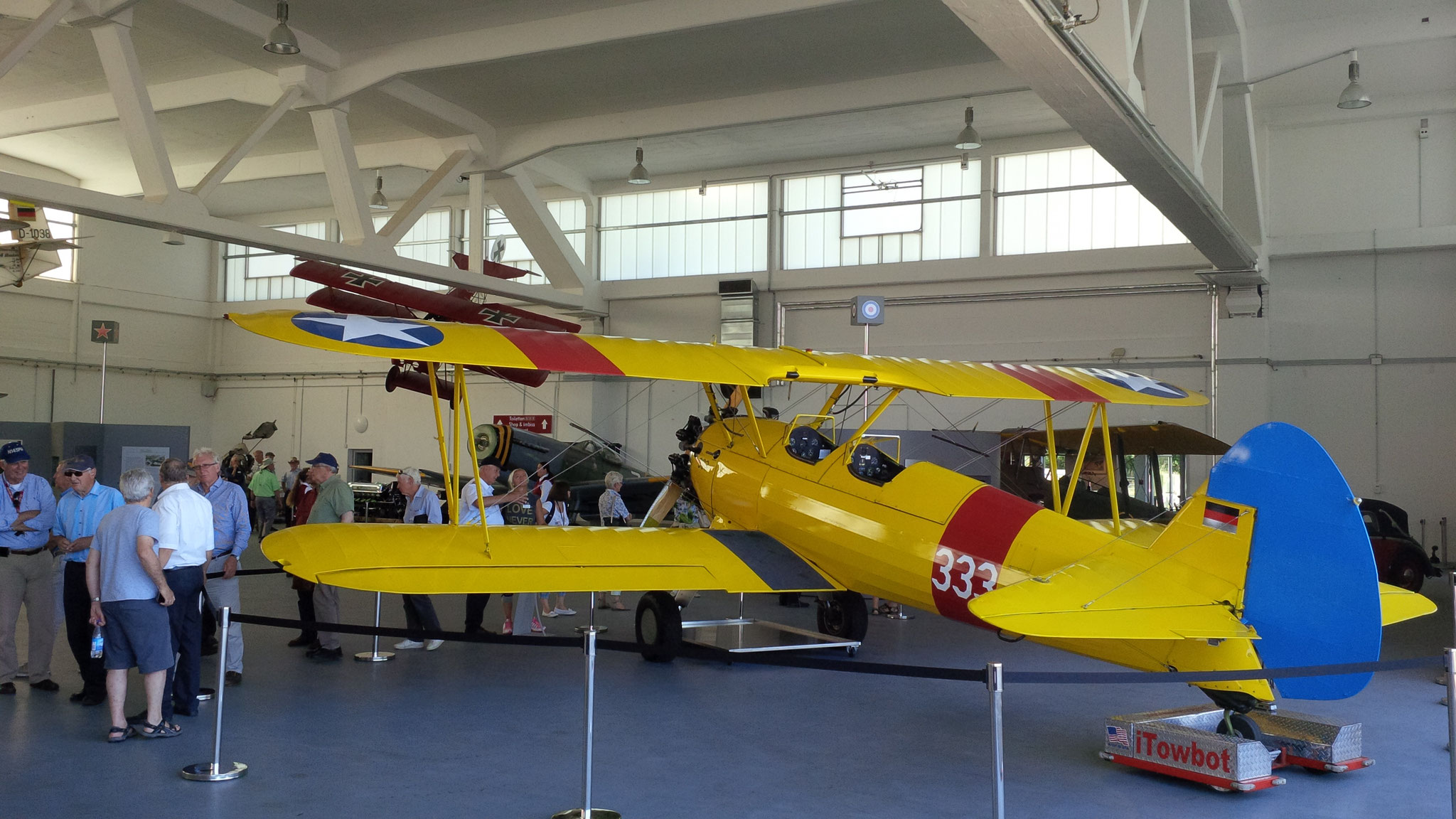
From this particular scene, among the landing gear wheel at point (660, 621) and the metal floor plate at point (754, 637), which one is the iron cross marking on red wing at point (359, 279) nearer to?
the landing gear wheel at point (660, 621)

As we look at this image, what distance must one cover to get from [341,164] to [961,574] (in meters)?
9.95

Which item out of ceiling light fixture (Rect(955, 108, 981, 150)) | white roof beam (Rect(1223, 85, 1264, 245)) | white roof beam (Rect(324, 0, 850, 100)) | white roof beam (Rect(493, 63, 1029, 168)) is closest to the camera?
white roof beam (Rect(324, 0, 850, 100))

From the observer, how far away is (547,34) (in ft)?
35.6

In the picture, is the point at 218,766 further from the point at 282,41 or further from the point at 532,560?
the point at 282,41

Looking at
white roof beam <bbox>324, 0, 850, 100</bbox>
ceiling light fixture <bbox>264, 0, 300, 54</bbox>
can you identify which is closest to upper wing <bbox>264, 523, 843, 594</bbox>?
white roof beam <bbox>324, 0, 850, 100</bbox>

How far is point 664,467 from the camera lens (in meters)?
20.5

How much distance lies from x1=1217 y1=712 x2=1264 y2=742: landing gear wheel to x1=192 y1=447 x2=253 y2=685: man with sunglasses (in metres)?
5.75

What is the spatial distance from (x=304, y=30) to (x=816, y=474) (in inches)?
352

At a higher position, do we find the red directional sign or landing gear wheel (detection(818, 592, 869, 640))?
the red directional sign

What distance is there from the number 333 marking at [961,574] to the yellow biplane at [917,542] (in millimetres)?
13

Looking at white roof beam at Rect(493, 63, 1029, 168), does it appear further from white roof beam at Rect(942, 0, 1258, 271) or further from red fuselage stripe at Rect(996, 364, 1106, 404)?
red fuselage stripe at Rect(996, 364, 1106, 404)

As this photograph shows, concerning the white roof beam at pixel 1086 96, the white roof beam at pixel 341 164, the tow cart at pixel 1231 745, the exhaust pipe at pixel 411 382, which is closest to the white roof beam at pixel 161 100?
the white roof beam at pixel 341 164

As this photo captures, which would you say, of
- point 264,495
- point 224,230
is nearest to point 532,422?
point 264,495

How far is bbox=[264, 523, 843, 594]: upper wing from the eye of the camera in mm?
5789
